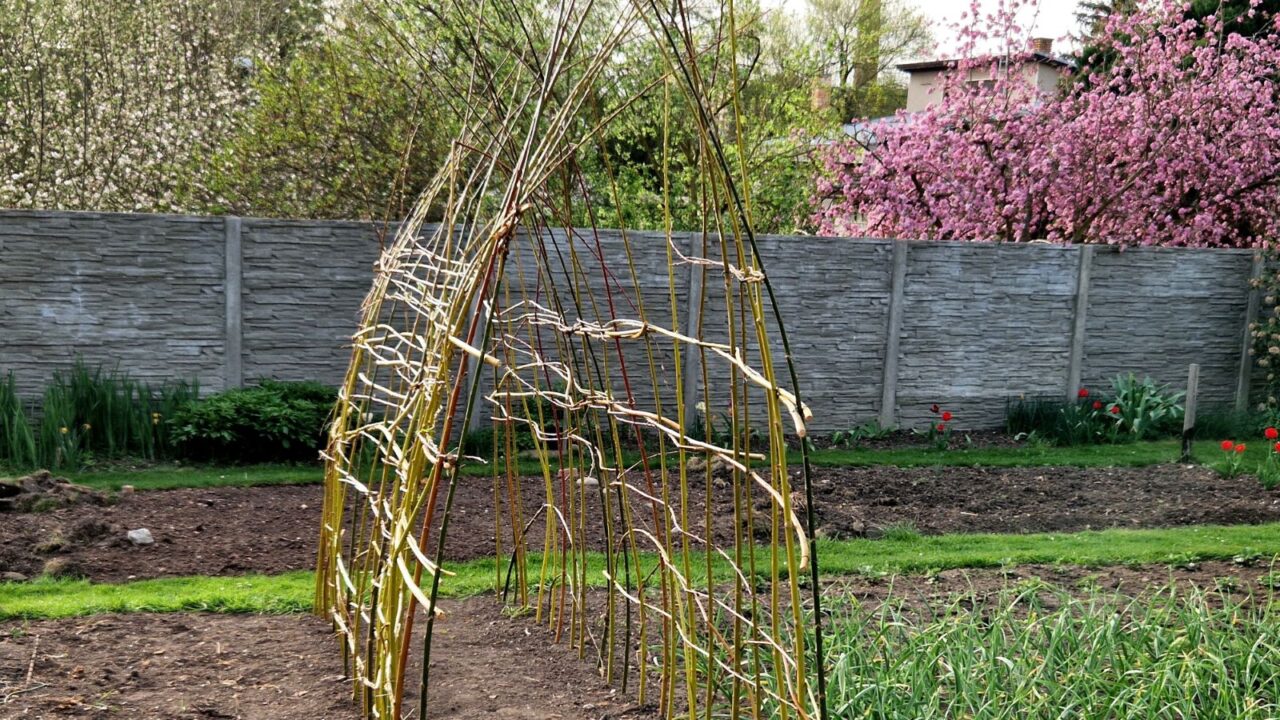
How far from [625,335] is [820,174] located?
393 inches

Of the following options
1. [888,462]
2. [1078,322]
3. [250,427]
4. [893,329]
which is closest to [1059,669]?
[888,462]

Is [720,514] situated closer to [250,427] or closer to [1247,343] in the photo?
[250,427]

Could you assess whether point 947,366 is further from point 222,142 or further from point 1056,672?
point 222,142

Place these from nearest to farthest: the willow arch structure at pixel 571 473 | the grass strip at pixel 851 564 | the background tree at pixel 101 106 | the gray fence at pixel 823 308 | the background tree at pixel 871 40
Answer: the willow arch structure at pixel 571 473 < the grass strip at pixel 851 564 < the gray fence at pixel 823 308 < the background tree at pixel 101 106 < the background tree at pixel 871 40

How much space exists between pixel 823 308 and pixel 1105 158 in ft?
14.5

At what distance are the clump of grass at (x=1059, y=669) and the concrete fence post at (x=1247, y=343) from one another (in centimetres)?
703

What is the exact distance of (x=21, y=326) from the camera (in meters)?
6.90

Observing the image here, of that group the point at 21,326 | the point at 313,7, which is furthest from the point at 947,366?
the point at 313,7

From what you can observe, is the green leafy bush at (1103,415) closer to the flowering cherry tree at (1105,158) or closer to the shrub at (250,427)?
the flowering cherry tree at (1105,158)

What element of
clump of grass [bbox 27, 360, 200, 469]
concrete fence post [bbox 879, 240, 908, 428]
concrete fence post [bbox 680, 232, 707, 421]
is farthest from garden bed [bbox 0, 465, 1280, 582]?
concrete fence post [bbox 680, 232, 707, 421]

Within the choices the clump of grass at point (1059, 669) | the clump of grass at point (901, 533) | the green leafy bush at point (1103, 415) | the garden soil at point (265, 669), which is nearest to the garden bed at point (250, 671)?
the garden soil at point (265, 669)

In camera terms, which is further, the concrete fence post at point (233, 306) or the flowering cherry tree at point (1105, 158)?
the flowering cherry tree at point (1105, 158)

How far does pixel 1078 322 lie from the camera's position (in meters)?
9.16

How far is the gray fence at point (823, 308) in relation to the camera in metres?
6.99
